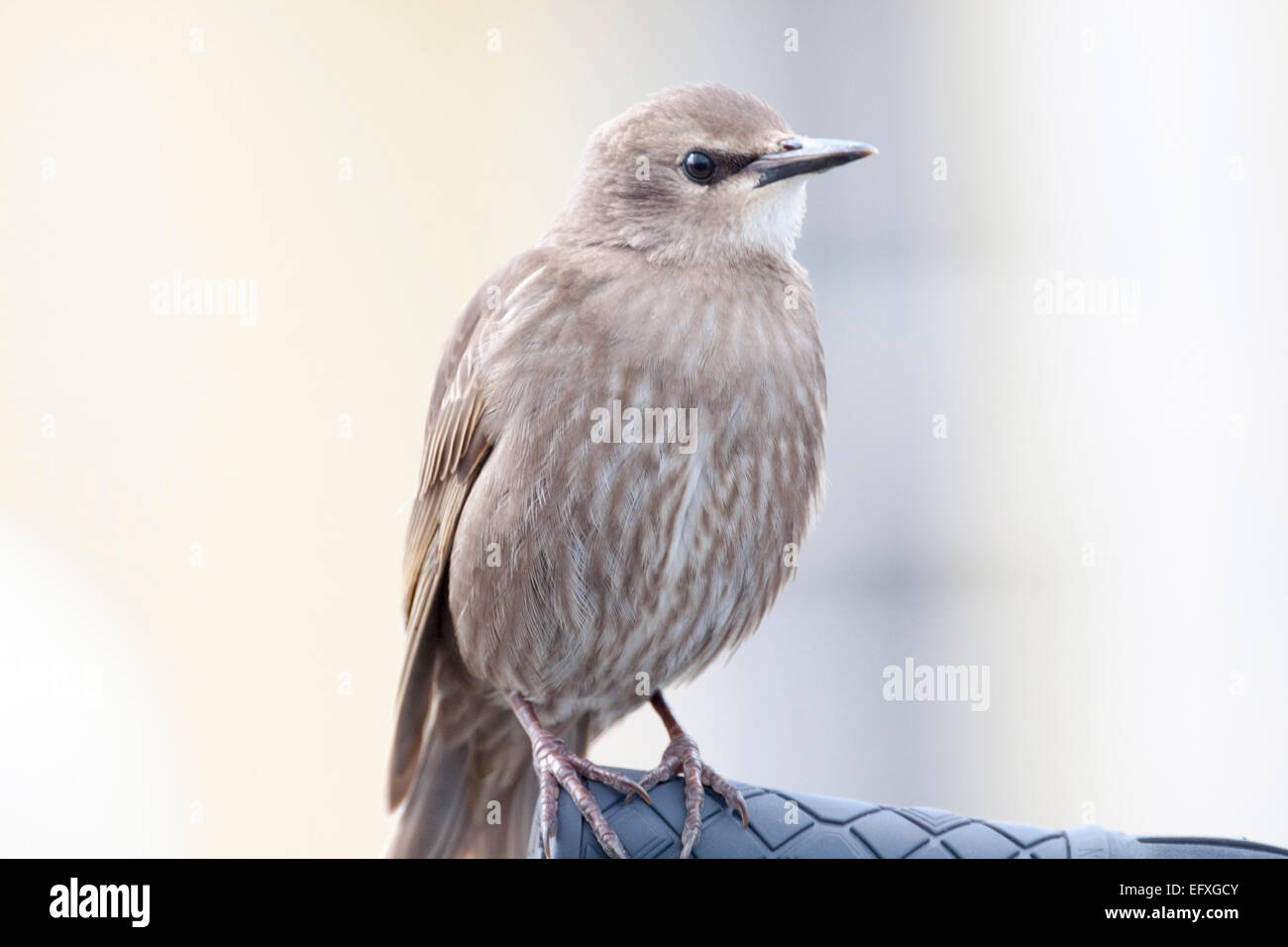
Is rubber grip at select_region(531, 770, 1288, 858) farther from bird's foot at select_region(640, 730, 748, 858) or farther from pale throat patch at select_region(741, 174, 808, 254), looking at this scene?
pale throat patch at select_region(741, 174, 808, 254)

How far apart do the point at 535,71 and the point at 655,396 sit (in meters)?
1.97

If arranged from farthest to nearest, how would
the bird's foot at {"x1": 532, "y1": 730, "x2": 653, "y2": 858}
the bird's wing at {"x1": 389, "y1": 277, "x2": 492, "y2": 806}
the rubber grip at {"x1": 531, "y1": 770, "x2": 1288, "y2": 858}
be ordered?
1. the bird's wing at {"x1": 389, "y1": 277, "x2": 492, "y2": 806}
2. the bird's foot at {"x1": 532, "y1": 730, "x2": 653, "y2": 858}
3. the rubber grip at {"x1": 531, "y1": 770, "x2": 1288, "y2": 858}

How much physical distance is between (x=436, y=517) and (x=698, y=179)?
81 cm

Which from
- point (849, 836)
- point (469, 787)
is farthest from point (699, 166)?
point (469, 787)

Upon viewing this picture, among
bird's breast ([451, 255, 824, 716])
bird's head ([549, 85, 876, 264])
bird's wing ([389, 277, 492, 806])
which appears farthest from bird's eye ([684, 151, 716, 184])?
bird's wing ([389, 277, 492, 806])

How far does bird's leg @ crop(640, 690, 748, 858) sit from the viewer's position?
6.87 ft

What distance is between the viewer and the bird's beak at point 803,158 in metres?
2.32

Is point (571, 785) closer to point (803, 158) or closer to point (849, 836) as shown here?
point (849, 836)

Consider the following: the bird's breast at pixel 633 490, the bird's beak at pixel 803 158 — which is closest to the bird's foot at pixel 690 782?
the bird's breast at pixel 633 490

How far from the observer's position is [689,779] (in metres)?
2.31

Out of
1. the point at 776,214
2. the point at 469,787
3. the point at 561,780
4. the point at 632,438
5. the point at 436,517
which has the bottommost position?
the point at 469,787

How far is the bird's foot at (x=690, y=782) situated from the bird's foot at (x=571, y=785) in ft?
0.21
